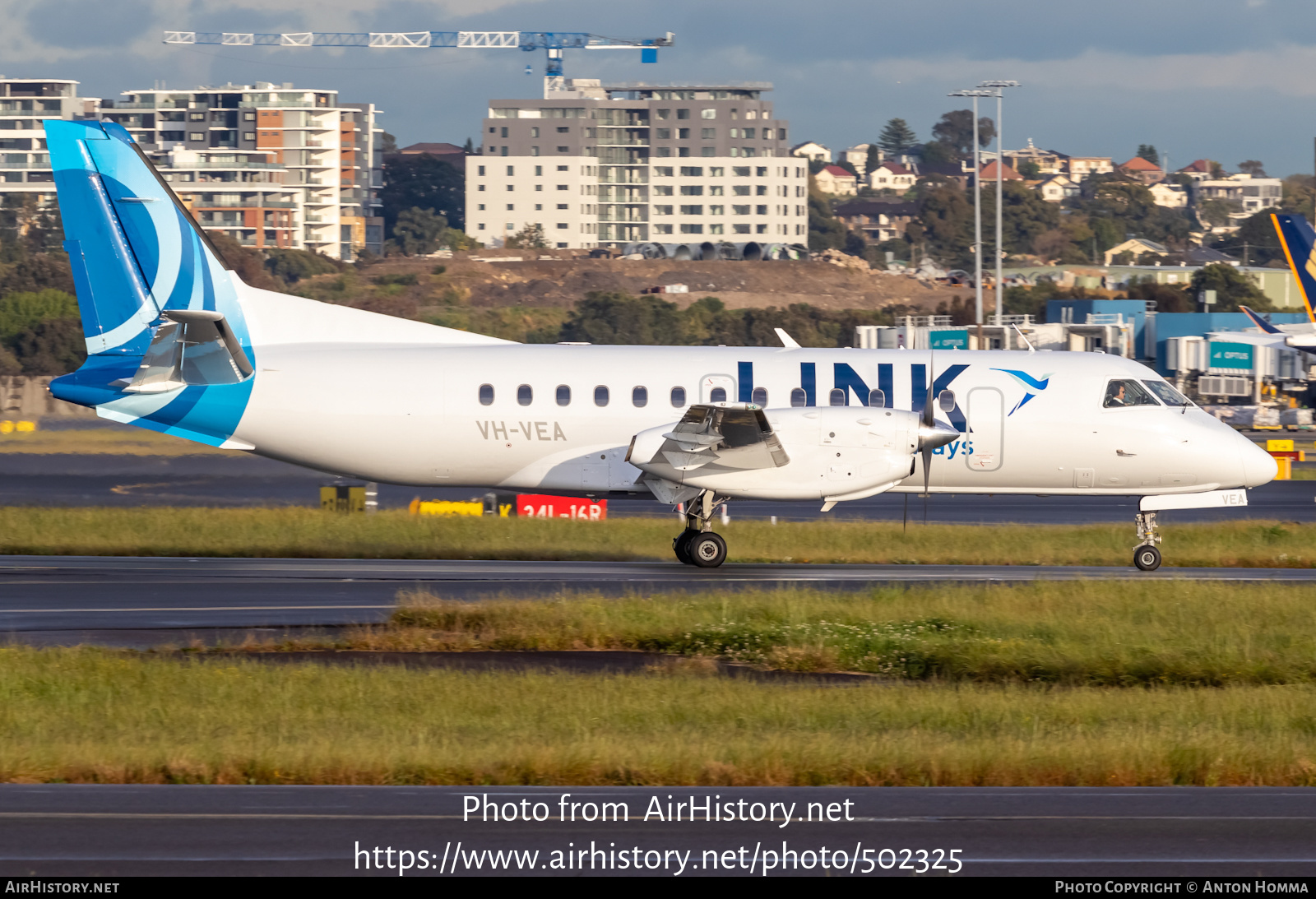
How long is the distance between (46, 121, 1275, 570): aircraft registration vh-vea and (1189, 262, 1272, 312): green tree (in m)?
89.2

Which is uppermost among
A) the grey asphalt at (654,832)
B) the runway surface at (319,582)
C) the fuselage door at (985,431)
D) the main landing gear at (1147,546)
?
the fuselage door at (985,431)

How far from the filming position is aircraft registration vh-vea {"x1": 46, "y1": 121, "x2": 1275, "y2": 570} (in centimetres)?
2202

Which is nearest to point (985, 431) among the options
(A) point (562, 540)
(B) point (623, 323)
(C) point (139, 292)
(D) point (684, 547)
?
(D) point (684, 547)

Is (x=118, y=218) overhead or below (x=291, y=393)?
overhead

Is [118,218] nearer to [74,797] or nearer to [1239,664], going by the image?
[74,797]

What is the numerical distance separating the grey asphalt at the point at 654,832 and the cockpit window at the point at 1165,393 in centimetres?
1492

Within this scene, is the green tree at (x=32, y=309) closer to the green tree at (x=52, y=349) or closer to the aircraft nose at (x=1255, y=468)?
the green tree at (x=52, y=349)

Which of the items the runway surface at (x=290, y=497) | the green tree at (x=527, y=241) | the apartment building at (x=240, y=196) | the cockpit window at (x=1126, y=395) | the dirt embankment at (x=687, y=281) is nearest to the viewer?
the cockpit window at (x=1126, y=395)

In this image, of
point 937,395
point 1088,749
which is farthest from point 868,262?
point 1088,749

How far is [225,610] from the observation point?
17.5 meters

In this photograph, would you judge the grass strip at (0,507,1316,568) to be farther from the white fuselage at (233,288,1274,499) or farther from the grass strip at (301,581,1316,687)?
the grass strip at (301,581,1316,687)

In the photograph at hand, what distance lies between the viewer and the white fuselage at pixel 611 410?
22.7 m

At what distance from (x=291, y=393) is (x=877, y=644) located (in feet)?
36.0

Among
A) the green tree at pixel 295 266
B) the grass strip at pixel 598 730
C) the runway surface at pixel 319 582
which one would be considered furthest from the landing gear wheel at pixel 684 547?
the green tree at pixel 295 266
